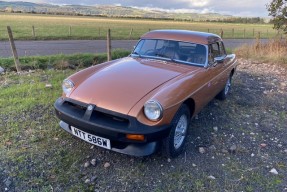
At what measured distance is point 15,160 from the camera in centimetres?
318

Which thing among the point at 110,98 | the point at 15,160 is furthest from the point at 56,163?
the point at 110,98

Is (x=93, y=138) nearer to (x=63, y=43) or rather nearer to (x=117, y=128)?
(x=117, y=128)

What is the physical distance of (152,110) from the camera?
294 cm

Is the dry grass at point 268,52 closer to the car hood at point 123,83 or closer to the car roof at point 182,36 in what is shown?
the car roof at point 182,36

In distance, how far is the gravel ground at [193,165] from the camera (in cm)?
289

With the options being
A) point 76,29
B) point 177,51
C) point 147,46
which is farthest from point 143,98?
point 76,29

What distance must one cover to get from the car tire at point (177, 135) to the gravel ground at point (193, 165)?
5.4 inches

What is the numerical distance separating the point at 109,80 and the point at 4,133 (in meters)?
1.85

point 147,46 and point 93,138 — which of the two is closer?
point 93,138

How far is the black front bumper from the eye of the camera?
2842 millimetres

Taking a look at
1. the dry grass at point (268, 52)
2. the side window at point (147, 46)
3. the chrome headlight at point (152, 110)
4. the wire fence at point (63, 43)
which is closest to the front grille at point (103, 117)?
the chrome headlight at point (152, 110)

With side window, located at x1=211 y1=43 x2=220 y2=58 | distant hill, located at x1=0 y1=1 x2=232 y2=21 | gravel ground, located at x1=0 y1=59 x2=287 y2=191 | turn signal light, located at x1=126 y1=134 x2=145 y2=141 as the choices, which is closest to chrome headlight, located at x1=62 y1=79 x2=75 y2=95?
gravel ground, located at x1=0 y1=59 x2=287 y2=191

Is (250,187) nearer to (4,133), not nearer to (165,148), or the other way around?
(165,148)

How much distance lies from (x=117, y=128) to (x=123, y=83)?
2.54 feet
